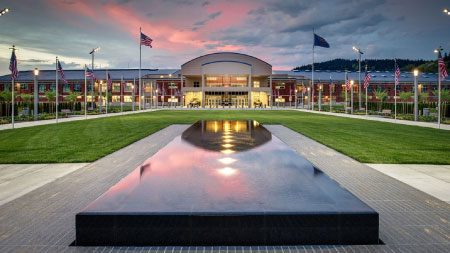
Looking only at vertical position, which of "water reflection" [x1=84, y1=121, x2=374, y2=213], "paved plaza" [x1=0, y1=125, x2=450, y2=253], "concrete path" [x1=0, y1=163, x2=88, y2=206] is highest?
"water reflection" [x1=84, y1=121, x2=374, y2=213]

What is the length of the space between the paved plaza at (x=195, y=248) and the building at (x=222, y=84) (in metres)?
68.0

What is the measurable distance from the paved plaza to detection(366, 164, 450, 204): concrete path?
302 millimetres

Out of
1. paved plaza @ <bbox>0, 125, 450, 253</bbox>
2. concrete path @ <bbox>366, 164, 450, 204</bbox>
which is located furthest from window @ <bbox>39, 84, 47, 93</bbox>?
concrete path @ <bbox>366, 164, 450, 204</bbox>

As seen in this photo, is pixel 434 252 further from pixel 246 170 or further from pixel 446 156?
pixel 446 156

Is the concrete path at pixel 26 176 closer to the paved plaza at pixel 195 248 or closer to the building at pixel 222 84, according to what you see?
the paved plaza at pixel 195 248

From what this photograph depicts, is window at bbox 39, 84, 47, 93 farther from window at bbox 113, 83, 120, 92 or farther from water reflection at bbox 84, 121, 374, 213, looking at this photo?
water reflection at bbox 84, 121, 374, 213

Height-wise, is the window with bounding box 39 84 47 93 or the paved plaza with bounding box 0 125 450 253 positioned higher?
the window with bounding box 39 84 47 93

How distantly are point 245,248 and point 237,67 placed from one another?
82.1 m

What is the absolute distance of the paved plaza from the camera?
3.79 metres

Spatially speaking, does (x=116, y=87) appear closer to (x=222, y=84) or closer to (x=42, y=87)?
(x=42, y=87)

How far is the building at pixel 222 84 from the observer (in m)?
83.8

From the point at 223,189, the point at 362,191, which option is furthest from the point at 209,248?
the point at 362,191

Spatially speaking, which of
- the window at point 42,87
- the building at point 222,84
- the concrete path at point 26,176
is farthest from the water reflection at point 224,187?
the window at point 42,87

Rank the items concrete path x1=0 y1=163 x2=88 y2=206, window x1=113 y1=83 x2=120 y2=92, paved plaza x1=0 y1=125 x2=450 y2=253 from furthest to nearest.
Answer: window x1=113 y1=83 x2=120 y2=92 < concrete path x1=0 y1=163 x2=88 y2=206 < paved plaza x1=0 y1=125 x2=450 y2=253
